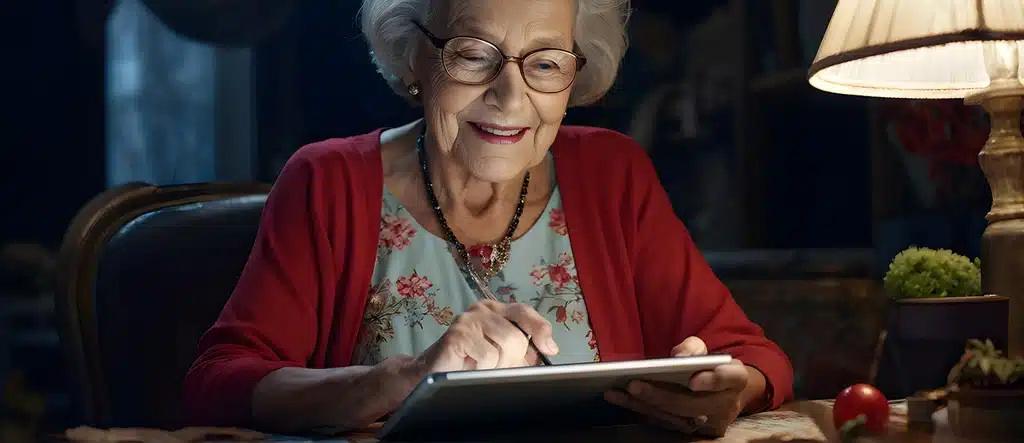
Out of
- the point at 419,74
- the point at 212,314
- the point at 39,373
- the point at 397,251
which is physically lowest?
the point at 39,373

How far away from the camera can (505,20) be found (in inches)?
58.6

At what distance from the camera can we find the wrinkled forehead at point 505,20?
1.49 metres

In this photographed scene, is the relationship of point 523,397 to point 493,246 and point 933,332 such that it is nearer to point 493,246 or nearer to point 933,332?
point 933,332

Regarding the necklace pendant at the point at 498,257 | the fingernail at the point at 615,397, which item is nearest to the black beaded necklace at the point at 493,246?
the necklace pendant at the point at 498,257

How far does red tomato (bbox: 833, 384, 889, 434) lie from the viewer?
3.43ft

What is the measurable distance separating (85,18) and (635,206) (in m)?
1.24

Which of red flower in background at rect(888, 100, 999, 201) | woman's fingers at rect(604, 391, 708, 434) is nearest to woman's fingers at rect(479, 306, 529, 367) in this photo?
woman's fingers at rect(604, 391, 708, 434)

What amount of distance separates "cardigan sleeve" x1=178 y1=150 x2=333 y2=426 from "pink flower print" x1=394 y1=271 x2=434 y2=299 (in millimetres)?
111

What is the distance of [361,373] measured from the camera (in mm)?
1120

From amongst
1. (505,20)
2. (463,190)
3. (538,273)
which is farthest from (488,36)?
(538,273)

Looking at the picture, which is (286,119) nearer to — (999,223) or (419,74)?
(419,74)

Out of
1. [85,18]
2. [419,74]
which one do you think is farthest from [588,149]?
[85,18]

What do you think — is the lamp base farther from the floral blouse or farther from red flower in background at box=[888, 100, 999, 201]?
the floral blouse

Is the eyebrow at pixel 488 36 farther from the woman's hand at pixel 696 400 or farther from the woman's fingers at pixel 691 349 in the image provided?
the woman's hand at pixel 696 400
